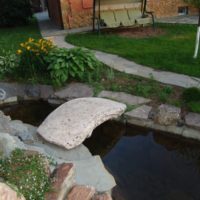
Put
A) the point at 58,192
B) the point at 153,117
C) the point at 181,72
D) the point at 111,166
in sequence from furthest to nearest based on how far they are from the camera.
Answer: the point at 181,72
the point at 153,117
the point at 111,166
the point at 58,192

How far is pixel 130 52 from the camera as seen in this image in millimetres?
7023

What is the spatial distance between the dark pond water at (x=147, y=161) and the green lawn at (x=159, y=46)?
1621mm

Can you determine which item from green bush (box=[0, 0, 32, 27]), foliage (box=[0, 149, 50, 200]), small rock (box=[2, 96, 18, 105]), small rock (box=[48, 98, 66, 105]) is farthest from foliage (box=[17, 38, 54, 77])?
green bush (box=[0, 0, 32, 27])

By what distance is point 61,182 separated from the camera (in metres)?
3.07

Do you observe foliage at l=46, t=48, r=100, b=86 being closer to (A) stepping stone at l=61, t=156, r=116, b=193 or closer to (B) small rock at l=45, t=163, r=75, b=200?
(A) stepping stone at l=61, t=156, r=116, b=193

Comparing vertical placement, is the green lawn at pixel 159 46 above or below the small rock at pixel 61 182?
below

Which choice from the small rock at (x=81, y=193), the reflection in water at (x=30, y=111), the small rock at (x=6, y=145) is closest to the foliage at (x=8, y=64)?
the reflection in water at (x=30, y=111)

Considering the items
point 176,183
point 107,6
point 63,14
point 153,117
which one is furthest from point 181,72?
point 63,14

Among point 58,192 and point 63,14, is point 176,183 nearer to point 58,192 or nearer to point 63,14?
point 58,192

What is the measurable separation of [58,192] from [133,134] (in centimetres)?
188

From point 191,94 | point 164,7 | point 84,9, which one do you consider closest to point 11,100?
point 191,94

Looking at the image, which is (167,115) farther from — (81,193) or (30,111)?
(30,111)

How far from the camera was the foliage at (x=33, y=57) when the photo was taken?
5.79 metres

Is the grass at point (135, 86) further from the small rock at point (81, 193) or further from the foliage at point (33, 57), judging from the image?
the small rock at point (81, 193)
